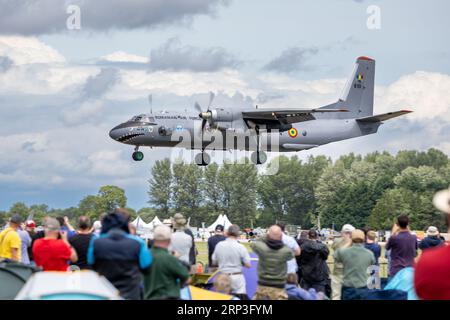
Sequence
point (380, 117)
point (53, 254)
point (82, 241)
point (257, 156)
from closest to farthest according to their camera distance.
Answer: point (53, 254), point (82, 241), point (257, 156), point (380, 117)

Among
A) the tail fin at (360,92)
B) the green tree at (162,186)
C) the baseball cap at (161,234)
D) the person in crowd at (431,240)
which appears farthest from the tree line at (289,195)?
the baseball cap at (161,234)

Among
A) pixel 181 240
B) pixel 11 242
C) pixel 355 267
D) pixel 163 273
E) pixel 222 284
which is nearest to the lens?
pixel 163 273

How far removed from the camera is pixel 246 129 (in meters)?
51.8

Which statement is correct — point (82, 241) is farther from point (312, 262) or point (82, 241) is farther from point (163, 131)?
point (163, 131)

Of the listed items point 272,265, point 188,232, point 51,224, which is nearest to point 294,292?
point 272,265

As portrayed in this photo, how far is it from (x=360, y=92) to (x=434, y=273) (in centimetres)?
5600

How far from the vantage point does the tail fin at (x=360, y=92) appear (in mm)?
61344

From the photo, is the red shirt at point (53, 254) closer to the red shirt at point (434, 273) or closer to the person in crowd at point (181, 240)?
the person in crowd at point (181, 240)

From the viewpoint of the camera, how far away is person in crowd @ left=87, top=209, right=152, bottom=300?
1150 cm

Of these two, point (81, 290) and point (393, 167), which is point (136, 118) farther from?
point (393, 167)

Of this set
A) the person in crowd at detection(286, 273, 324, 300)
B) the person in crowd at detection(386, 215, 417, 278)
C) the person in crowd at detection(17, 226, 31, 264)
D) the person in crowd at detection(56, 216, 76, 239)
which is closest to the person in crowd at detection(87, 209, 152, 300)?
the person in crowd at detection(286, 273, 324, 300)

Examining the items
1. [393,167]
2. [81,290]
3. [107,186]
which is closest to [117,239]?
[81,290]

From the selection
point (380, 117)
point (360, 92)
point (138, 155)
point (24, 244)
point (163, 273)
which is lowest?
point (163, 273)

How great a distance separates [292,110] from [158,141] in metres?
8.04
